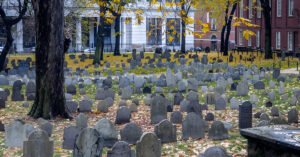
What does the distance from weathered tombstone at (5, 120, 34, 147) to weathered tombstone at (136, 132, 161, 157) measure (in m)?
2.88

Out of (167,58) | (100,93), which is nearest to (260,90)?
(100,93)

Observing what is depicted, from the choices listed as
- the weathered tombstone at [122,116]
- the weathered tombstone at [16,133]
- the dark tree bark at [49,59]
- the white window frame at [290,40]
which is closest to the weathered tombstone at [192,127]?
the weathered tombstone at [122,116]

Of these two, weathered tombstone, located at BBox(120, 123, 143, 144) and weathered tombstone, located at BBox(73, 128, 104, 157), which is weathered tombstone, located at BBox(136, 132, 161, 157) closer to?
weathered tombstone, located at BBox(73, 128, 104, 157)

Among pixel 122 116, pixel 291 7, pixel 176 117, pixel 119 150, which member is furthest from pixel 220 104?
pixel 291 7

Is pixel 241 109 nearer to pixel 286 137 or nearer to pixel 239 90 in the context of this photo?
pixel 286 137

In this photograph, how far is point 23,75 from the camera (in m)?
27.1

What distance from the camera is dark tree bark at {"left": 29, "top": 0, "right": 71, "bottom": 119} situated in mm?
14312

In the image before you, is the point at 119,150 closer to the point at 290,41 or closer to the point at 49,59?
the point at 49,59

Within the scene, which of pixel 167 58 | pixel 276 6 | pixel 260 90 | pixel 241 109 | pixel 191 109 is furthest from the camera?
pixel 276 6

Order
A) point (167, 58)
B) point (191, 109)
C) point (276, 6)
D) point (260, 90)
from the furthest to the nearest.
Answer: point (276, 6) → point (167, 58) → point (260, 90) → point (191, 109)

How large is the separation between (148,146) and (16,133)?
311 cm

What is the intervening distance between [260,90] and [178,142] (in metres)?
9.80

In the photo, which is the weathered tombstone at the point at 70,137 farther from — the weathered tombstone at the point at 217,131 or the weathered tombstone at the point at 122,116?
the weathered tombstone at the point at 122,116

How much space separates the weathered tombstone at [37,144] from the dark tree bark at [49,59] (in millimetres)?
5372
